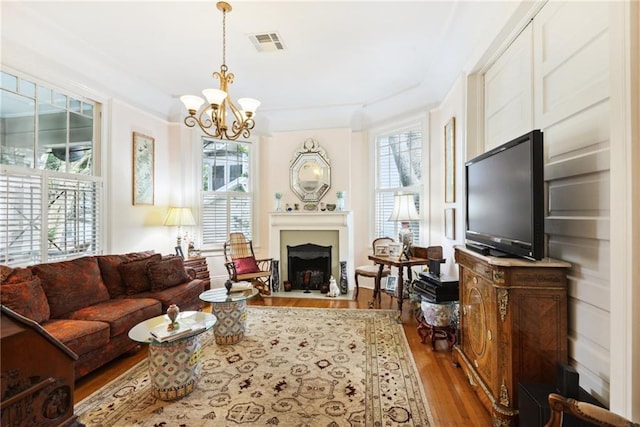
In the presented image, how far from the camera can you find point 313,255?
519 centimetres

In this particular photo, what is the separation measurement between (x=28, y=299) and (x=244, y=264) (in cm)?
257

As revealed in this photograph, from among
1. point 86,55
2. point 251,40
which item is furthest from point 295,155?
point 86,55

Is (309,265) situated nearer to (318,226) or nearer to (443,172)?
(318,226)

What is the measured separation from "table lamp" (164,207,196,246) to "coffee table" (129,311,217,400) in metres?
2.54

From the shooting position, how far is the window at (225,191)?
520cm

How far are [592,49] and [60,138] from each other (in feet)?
15.7

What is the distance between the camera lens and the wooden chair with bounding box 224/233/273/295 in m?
4.52

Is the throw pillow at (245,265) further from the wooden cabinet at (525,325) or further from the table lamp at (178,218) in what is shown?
the wooden cabinet at (525,325)

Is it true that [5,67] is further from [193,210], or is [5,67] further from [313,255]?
[313,255]

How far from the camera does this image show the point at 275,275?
502 centimetres

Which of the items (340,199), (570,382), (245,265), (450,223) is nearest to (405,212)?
(450,223)

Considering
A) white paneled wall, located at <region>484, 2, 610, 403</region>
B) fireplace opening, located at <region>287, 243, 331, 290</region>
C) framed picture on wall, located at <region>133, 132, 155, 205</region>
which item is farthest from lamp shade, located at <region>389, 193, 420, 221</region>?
framed picture on wall, located at <region>133, 132, 155, 205</region>

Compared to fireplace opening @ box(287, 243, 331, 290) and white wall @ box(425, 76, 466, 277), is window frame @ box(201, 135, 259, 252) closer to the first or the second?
fireplace opening @ box(287, 243, 331, 290)

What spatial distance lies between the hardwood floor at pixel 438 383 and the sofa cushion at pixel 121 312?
0.31m
